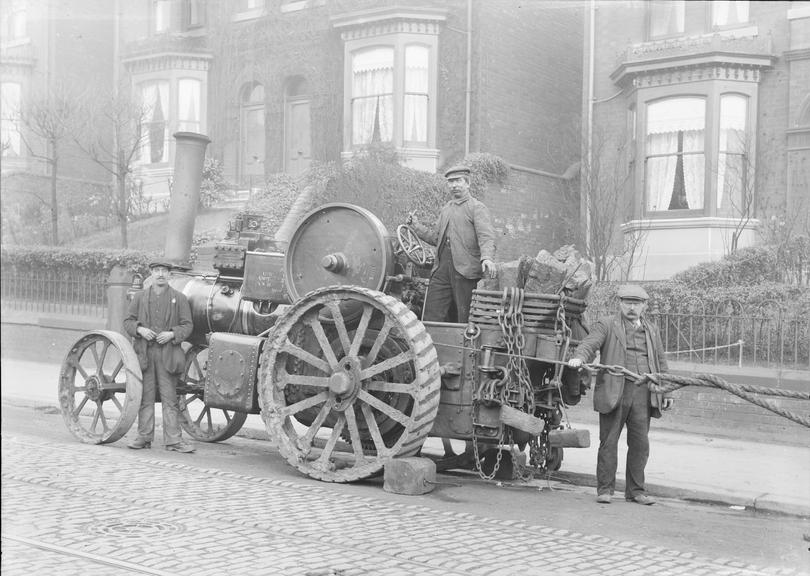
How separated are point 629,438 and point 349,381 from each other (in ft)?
7.13

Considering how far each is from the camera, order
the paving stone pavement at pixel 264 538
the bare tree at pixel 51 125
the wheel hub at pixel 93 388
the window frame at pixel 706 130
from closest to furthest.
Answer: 1. the paving stone pavement at pixel 264 538
2. the bare tree at pixel 51 125
3. the wheel hub at pixel 93 388
4. the window frame at pixel 706 130

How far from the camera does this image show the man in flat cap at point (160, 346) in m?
8.45

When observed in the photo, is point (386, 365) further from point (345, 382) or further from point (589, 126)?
point (589, 126)

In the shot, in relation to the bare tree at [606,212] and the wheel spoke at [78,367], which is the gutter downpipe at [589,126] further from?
the wheel spoke at [78,367]

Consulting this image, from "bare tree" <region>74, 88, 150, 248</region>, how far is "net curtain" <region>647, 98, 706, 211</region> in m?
9.66

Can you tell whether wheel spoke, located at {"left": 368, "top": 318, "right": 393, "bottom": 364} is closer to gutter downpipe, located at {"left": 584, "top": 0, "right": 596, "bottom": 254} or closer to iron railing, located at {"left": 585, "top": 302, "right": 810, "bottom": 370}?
iron railing, located at {"left": 585, "top": 302, "right": 810, "bottom": 370}

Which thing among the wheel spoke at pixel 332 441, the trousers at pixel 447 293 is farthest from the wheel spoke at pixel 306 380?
the trousers at pixel 447 293

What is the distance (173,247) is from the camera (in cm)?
842

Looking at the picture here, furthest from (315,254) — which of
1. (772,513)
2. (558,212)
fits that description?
(558,212)

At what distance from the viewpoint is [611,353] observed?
696cm

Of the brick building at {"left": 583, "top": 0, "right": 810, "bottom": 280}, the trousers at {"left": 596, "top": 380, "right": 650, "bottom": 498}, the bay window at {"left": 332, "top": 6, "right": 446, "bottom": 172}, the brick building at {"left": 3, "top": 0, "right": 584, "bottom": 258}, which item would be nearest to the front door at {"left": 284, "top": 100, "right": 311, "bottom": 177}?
the brick building at {"left": 3, "top": 0, "right": 584, "bottom": 258}

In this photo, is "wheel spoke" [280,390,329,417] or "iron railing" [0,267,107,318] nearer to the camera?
"wheel spoke" [280,390,329,417]

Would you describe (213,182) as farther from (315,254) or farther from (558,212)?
(558,212)

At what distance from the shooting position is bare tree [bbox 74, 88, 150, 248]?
6215mm
